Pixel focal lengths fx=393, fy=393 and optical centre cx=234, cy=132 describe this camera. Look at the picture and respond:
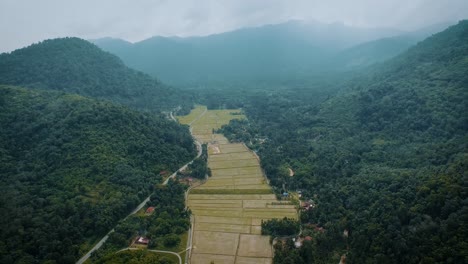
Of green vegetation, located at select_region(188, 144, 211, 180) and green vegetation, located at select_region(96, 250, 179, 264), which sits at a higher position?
green vegetation, located at select_region(188, 144, 211, 180)

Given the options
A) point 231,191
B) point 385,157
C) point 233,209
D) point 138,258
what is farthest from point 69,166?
point 385,157

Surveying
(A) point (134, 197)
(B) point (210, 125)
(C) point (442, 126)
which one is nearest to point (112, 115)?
(A) point (134, 197)

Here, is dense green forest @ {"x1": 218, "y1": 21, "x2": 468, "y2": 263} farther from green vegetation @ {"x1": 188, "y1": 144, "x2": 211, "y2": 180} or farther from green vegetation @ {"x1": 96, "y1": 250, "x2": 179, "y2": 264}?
green vegetation @ {"x1": 96, "y1": 250, "x2": 179, "y2": 264}

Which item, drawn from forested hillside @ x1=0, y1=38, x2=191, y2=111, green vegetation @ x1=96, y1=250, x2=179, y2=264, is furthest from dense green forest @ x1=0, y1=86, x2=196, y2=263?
forested hillside @ x1=0, y1=38, x2=191, y2=111

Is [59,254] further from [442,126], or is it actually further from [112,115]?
[442,126]

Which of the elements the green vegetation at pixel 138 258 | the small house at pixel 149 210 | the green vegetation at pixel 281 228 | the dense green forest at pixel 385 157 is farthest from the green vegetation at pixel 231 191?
the green vegetation at pixel 138 258
